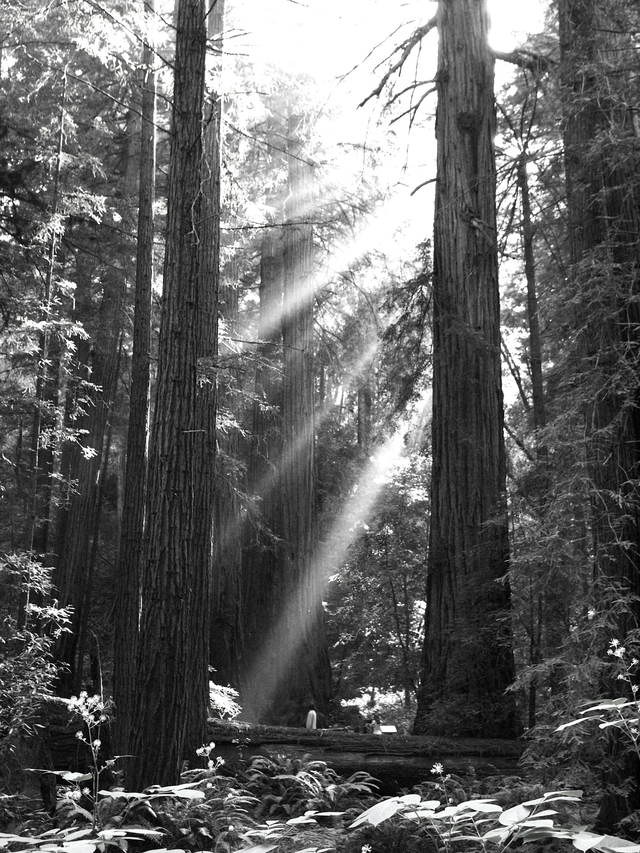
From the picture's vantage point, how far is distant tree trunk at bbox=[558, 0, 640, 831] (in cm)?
534

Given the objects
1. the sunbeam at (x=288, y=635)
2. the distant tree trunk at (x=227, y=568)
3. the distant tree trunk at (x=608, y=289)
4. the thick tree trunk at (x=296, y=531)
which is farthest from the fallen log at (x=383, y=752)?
the sunbeam at (x=288, y=635)

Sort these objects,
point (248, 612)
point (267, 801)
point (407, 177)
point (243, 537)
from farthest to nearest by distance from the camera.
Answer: point (243, 537) < point (248, 612) < point (407, 177) < point (267, 801)

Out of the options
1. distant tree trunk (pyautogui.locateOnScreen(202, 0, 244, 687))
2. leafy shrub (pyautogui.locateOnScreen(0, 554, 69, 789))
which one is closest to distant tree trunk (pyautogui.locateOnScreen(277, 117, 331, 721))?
distant tree trunk (pyautogui.locateOnScreen(202, 0, 244, 687))

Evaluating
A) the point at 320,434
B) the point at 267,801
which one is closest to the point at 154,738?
the point at 267,801

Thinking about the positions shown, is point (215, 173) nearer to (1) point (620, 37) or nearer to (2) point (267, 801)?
(1) point (620, 37)

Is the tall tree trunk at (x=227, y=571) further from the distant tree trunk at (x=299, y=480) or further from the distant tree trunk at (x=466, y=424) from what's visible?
the distant tree trunk at (x=466, y=424)

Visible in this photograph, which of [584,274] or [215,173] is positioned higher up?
[215,173]

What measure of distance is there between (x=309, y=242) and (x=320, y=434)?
5.54 metres

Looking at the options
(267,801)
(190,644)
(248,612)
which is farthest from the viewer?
(248,612)

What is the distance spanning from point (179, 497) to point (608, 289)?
3.55 m

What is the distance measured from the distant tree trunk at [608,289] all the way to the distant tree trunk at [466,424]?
209 centimetres

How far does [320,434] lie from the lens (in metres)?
20.5

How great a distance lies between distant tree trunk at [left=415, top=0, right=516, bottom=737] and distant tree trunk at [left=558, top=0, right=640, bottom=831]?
209cm

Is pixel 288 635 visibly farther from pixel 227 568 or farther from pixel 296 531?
pixel 227 568
